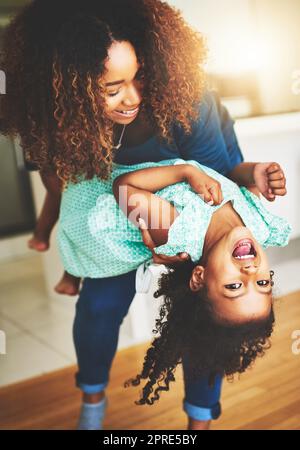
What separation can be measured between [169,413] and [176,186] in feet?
1.61

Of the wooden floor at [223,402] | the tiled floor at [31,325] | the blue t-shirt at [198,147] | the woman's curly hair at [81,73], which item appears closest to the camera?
the woman's curly hair at [81,73]

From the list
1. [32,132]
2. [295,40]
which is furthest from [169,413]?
[295,40]

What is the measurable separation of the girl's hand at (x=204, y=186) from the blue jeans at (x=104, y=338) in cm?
20

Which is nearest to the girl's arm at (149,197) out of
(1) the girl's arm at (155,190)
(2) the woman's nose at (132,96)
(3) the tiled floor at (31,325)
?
(1) the girl's arm at (155,190)

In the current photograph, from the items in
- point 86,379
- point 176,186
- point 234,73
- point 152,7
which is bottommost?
point 86,379

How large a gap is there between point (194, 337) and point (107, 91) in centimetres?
40

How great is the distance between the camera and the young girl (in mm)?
813

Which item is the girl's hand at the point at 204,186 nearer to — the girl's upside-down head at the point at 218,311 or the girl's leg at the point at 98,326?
the girl's upside-down head at the point at 218,311

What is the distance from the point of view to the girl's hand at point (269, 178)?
950mm

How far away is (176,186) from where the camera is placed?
88 centimetres

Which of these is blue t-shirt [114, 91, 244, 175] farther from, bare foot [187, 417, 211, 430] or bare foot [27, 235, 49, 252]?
bare foot [187, 417, 211, 430]

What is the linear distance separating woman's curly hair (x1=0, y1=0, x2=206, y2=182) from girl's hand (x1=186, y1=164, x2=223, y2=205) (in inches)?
3.2

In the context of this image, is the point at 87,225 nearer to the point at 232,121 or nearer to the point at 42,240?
the point at 42,240

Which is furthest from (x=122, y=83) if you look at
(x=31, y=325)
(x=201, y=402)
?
(x=31, y=325)
